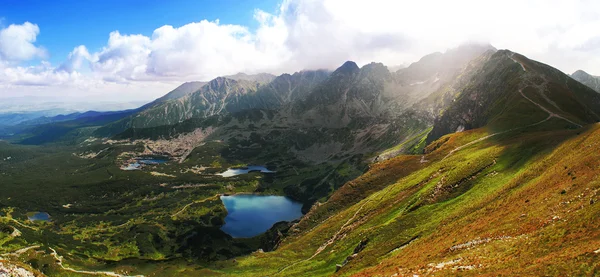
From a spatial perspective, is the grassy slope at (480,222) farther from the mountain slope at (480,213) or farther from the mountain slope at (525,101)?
the mountain slope at (525,101)

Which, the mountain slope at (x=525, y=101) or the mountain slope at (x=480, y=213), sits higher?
the mountain slope at (x=525, y=101)

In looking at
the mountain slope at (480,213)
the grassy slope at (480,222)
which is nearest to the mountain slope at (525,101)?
Result: the mountain slope at (480,213)

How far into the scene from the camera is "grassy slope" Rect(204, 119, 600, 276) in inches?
1299

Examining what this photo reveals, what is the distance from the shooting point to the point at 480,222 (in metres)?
48.9

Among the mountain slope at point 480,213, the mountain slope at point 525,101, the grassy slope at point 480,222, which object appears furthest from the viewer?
the mountain slope at point 525,101

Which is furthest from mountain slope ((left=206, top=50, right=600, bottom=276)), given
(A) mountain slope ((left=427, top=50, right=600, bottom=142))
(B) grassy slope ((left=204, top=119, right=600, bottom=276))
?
(A) mountain slope ((left=427, top=50, right=600, bottom=142))

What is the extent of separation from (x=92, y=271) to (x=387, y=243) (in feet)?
436

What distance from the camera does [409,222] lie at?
2712 inches

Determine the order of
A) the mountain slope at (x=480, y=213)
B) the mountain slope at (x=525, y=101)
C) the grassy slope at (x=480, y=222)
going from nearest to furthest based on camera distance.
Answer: the grassy slope at (x=480, y=222), the mountain slope at (x=480, y=213), the mountain slope at (x=525, y=101)

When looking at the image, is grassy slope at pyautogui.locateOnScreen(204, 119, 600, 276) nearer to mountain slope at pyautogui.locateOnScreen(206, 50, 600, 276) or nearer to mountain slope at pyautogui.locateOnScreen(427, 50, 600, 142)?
mountain slope at pyautogui.locateOnScreen(206, 50, 600, 276)

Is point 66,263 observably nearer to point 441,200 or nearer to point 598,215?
point 441,200

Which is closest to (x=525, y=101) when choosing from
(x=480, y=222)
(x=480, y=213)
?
(x=480, y=213)

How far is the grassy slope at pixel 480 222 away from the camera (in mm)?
33000

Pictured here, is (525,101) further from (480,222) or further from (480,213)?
(480,222)
